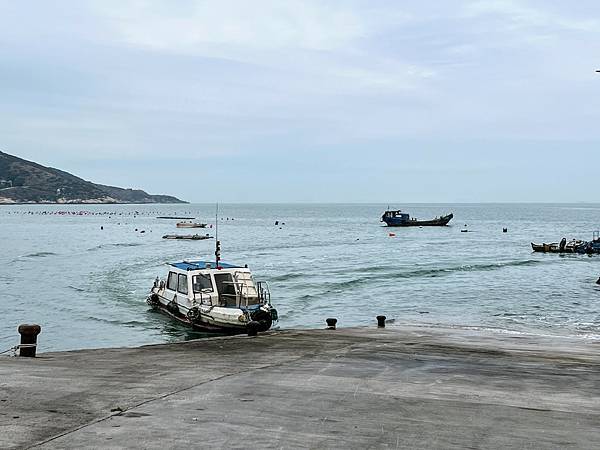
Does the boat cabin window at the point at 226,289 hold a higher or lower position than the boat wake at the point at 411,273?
higher

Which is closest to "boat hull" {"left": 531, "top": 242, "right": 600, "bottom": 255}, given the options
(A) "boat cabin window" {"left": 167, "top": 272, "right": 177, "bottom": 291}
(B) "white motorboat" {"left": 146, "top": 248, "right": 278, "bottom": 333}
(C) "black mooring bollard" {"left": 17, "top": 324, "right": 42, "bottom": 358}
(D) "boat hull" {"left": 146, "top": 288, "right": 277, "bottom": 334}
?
(B) "white motorboat" {"left": 146, "top": 248, "right": 278, "bottom": 333}

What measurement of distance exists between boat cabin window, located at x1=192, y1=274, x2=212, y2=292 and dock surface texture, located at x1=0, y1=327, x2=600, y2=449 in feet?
38.7

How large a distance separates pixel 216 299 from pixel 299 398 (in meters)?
18.1

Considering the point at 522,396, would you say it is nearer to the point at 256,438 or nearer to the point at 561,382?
the point at 561,382

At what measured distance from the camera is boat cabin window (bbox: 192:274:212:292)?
1158 inches

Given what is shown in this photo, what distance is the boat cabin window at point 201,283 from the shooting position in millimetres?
29406

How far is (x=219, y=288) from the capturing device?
29156 mm

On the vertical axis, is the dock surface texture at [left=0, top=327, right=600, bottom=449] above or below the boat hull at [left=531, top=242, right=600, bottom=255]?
above

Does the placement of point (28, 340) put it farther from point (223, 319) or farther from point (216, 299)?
point (216, 299)

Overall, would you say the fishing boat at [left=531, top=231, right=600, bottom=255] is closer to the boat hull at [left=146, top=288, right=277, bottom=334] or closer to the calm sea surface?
the calm sea surface

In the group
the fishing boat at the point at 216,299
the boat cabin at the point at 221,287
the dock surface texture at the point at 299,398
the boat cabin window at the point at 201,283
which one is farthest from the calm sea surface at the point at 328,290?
the dock surface texture at the point at 299,398

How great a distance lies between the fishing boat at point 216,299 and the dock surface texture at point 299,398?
9085mm

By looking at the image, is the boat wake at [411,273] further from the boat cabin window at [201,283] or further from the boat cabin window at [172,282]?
the boat cabin window at [201,283]

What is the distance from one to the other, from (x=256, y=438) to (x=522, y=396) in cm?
525
